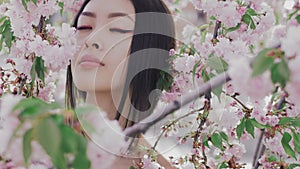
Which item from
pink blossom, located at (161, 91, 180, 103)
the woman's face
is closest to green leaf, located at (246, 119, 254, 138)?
pink blossom, located at (161, 91, 180, 103)

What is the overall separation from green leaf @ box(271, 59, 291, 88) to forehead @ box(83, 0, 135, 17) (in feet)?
2.42

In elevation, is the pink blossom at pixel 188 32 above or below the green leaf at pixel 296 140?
above

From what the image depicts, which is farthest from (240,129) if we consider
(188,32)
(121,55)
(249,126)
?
(188,32)

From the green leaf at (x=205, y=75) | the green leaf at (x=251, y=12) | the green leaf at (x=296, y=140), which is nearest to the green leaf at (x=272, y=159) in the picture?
the green leaf at (x=296, y=140)

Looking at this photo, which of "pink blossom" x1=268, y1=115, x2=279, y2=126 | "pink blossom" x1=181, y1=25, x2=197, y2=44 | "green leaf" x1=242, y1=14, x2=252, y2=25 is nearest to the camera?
"pink blossom" x1=268, y1=115, x2=279, y2=126

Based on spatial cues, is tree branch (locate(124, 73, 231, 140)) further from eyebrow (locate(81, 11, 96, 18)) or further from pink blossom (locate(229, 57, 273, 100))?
eyebrow (locate(81, 11, 96, 18))

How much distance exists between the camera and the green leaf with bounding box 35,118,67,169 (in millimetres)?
556

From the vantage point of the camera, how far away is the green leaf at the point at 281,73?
0.63 meters

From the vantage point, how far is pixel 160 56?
145 centimetres

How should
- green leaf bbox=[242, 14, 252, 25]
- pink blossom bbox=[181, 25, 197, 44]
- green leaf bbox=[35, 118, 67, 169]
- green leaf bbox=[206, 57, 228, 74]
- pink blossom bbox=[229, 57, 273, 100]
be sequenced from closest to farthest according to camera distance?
green leaf bbox=[35, 118, 67, 169], pink blossom bbox=[229, 57, 273, 100], green leaf bbox=[206, 57, 228, 74], green leaf bbox=[242, 14, 252, 25], pink blossom bbox=[181, 25, 197, 44]

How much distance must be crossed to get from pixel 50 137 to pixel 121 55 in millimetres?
770

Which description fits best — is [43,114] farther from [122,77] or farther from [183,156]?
[183,156]

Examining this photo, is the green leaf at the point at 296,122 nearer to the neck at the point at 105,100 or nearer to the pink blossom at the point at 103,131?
the neck at the point at 105,100

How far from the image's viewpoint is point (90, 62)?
1.30 metres
